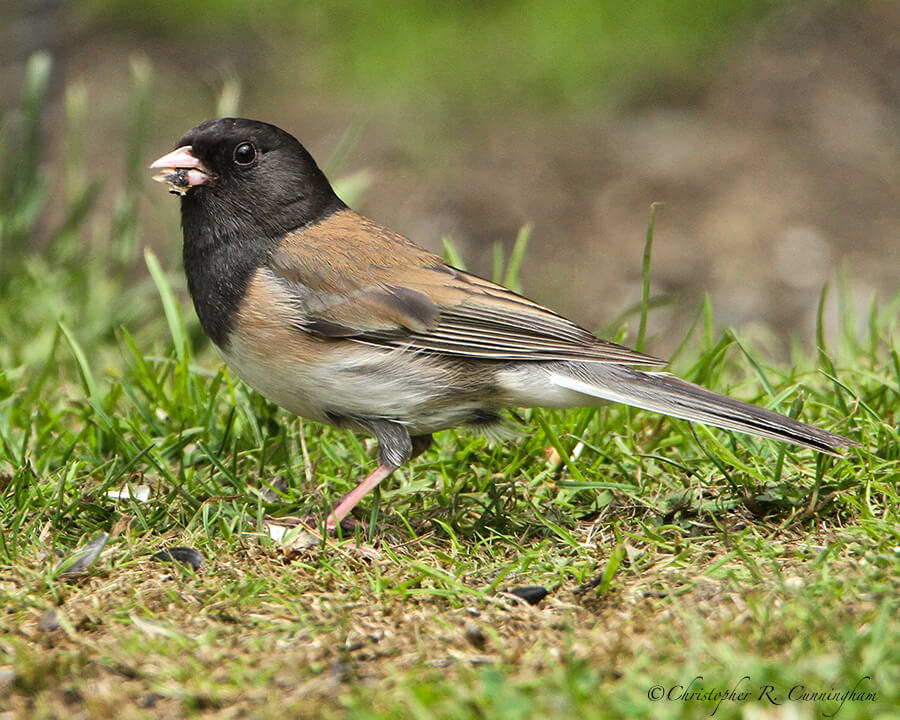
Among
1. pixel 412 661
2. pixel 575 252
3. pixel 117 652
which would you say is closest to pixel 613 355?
pixel 412 661

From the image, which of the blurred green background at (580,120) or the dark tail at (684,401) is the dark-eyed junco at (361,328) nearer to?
the dark tail at (684,401)

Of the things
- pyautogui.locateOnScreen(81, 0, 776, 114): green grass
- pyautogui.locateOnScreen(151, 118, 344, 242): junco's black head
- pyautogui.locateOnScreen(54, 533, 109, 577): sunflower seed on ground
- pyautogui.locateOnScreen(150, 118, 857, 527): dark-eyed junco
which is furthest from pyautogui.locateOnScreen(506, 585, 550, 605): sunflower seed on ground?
pyautogui.locateOnScreen(81, 0, 776, 114): green grass

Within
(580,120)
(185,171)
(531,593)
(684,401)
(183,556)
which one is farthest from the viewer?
(580,120)

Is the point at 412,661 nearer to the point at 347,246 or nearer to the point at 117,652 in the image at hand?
the point at 117,652

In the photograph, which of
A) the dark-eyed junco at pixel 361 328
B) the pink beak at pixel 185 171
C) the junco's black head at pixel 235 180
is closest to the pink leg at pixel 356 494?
the dark-eyed junco at pixel 361 328

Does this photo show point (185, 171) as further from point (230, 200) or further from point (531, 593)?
point (531, 593)

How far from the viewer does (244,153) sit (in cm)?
346

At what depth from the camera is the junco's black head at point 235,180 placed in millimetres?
3398

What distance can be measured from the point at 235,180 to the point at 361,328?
621 mm

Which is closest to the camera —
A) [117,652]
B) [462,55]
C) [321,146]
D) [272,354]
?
[117,652]

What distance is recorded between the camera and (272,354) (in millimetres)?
3131

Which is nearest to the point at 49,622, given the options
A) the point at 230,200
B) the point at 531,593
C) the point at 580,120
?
the point at 531,593

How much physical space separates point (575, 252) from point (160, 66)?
10.5 ft

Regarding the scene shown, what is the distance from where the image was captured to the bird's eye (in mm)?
3455
